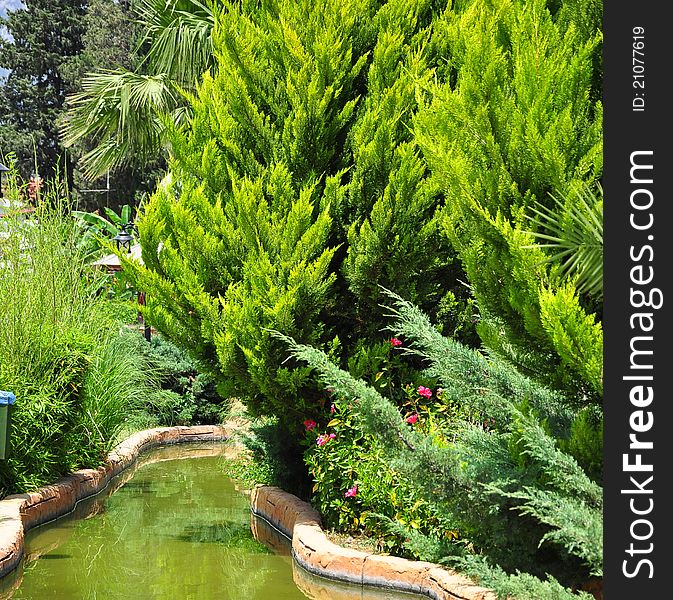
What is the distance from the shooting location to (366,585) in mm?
5832

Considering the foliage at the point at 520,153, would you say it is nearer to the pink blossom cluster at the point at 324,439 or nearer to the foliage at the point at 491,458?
the foliage at the point at 491,458

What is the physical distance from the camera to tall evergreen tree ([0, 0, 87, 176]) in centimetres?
4019

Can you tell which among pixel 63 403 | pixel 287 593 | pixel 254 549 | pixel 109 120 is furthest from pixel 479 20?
pixel 109 120

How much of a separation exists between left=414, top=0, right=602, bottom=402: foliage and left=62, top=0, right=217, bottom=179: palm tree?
383 inches

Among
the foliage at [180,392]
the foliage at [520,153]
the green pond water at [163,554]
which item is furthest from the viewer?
the foliage at [180,392]

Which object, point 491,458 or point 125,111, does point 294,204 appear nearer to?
point 491,458

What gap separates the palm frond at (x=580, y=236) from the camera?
161 inches

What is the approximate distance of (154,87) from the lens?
1465 centimetres

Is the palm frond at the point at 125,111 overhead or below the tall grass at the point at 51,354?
overhead

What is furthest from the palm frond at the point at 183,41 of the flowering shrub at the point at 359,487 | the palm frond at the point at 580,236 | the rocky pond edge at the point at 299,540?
the palm frond at the point at 580,236

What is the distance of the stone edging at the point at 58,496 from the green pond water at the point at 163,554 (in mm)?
105

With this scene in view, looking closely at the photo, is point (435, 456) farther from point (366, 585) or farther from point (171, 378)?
point (171, 378)

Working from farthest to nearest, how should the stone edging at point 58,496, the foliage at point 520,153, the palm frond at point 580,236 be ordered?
1. the stone edging at point 58,496
2. the foliage at point 520,153
3. the palm frond at point 580,236

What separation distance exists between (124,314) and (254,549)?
240 inches
